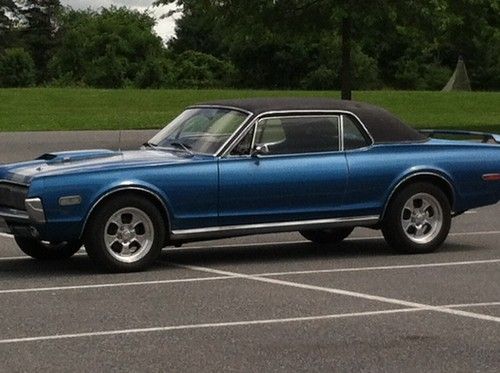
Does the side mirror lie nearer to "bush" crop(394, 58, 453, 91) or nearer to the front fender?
the front fender

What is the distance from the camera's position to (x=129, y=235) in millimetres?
10258

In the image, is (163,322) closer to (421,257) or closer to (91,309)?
(91,309)

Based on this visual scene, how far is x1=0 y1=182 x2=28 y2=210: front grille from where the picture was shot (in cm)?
1005

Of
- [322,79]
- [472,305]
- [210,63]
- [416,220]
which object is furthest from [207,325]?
[210,63]

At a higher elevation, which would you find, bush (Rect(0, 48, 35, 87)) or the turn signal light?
the turn signal light

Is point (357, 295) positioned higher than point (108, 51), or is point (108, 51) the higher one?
point (357, 295)

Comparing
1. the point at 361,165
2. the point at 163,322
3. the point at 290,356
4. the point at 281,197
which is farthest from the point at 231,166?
the point at 290,356

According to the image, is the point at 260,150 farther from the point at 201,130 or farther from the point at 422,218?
the point at 422,218

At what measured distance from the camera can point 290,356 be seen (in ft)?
23.2

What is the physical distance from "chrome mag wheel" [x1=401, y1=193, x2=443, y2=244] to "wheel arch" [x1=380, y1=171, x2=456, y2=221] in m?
0.15

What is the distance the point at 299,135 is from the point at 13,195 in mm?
2597

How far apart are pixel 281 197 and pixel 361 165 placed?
855mm

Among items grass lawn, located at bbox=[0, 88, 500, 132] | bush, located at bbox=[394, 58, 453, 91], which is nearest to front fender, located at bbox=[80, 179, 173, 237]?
grass lawn, located at bbox=[0, 88, 500, 132]

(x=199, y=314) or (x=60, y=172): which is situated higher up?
(x=60, y=172)
